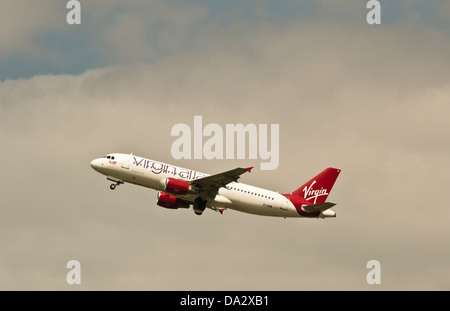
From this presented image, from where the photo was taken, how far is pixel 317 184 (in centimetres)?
10575

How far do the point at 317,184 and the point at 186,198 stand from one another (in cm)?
1682

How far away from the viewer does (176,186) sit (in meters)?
95.4

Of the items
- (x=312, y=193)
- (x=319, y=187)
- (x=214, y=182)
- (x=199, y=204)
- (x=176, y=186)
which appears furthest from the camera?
(x=319, y=187)

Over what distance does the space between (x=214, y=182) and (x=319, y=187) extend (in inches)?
616

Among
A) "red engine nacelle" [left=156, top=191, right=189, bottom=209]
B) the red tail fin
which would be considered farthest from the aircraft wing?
the red tail fin

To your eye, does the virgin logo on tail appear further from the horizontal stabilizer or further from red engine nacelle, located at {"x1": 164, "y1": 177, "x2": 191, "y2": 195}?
red engine nacelle, located at {"x1": 164, "y1": 177, "x2": 191, "y2": 195}

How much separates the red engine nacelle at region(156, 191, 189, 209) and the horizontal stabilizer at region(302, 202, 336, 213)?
1362 cm

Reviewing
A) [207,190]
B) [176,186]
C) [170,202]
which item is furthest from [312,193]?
[176,186]

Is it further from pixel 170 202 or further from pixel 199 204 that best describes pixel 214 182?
pixel 170 202

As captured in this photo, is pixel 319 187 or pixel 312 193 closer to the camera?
pixel 312 193

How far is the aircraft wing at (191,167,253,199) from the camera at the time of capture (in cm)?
9425
